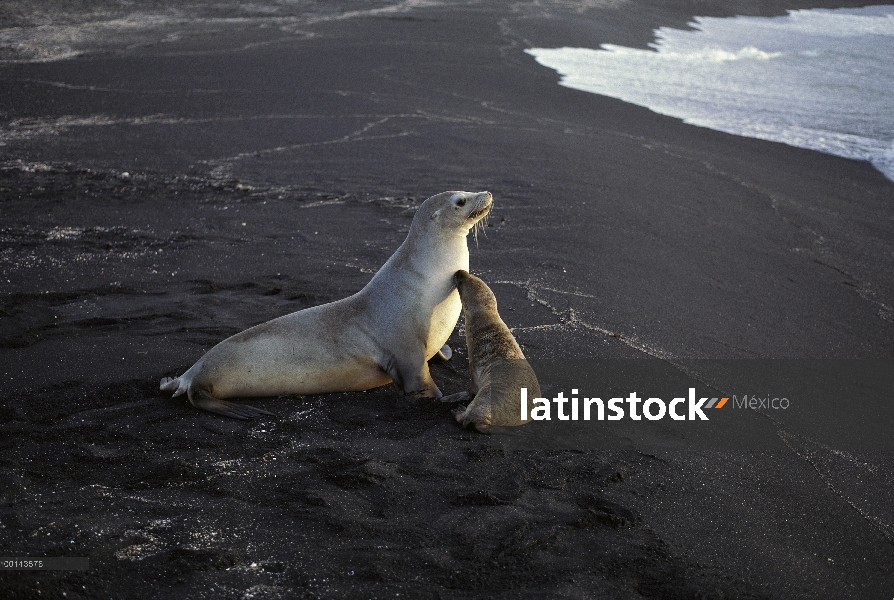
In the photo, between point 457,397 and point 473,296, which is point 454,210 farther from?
point 457,397

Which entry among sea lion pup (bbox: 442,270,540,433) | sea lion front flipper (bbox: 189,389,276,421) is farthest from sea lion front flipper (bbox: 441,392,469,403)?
sea lion front flipper (bbox: 189,389,276,421)

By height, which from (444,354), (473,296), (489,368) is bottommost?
(444,354)

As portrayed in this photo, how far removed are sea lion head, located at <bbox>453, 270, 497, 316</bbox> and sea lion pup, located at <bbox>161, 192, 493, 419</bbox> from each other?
0.07 meters

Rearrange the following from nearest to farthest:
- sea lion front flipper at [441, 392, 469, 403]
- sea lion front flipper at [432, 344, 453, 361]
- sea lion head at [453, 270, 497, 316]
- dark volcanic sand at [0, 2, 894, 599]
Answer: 1. dark volcanic sand at [0, 2, 894, 599]
2. sea lion front flipper at [441, 392, 469, 403]
3. sea lion head at [453, 270, 497, 316]
4. sea lion front flipper at [432, 344, 453, 361]

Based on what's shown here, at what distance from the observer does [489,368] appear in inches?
168

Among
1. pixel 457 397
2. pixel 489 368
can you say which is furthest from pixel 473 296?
pixel 457 397

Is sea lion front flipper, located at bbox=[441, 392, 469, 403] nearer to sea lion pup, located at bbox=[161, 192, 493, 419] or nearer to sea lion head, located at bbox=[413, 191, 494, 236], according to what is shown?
sea lion pup, located at bbox=[161, 192, 493, 419]

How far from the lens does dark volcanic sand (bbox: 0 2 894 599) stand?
3.08 meters

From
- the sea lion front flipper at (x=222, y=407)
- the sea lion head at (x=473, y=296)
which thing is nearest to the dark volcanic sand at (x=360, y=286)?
the sea lion front flipper at (x=222, y=407)

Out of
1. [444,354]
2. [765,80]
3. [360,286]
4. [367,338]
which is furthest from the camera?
[765,80]

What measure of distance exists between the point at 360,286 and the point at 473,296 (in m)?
1.60

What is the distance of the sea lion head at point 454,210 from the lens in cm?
478

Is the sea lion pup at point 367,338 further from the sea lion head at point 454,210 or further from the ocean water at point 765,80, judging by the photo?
the ocean water at point 765,80

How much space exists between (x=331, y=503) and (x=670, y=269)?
4055mm
